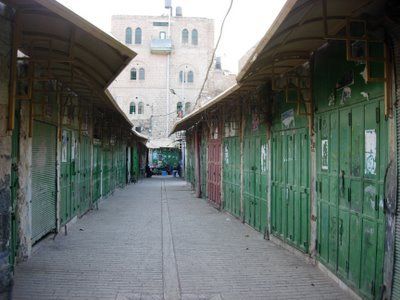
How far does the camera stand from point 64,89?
9.54 m

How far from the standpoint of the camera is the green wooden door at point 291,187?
7344 mm

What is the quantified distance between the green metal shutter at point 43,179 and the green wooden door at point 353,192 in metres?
4.84

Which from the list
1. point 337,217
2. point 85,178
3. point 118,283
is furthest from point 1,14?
point 85,178

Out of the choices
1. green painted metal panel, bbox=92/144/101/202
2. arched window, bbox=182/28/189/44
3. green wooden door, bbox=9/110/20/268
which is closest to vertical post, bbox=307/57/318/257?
green wooden door, bbox=9/110/20/268

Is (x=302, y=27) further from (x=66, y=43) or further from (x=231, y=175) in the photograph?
(x=231, y=175)

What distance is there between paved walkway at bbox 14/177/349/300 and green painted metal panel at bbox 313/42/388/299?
22.0 inches

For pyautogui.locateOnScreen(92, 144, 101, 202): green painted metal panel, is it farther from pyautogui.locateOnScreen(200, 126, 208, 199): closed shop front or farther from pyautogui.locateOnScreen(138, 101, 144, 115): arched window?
pyautogui.locateOnScreen(138, 101, 144, 115): arched window

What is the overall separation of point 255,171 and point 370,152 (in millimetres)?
5531

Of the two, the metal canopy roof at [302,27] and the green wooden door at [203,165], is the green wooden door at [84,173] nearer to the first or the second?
the green wooden door at [203,165]

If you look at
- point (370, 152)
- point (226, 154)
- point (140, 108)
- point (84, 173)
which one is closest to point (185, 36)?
point (140, 108)

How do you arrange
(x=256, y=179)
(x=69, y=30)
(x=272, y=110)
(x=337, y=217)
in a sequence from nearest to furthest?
(x=69, y=30) → (x=337, y=217) → (x=272, y=110) → (x=256, y=179)

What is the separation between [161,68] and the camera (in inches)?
1886

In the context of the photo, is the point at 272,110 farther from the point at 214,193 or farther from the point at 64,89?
the point at 214,193

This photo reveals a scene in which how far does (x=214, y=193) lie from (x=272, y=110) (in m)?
7.28
